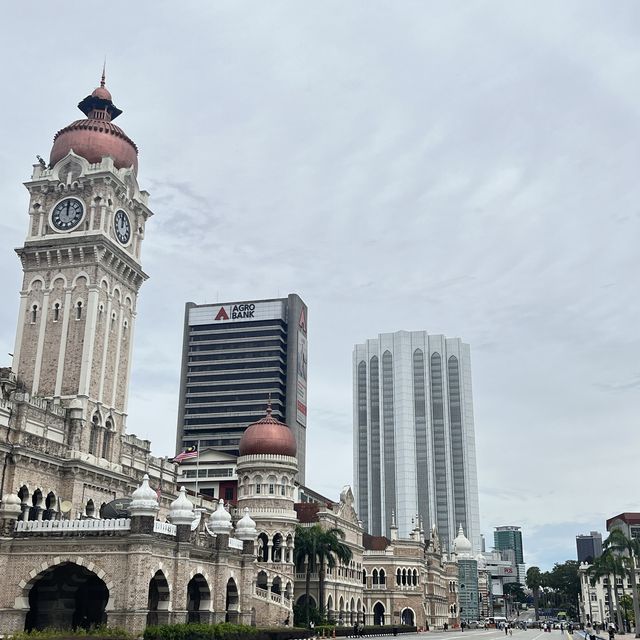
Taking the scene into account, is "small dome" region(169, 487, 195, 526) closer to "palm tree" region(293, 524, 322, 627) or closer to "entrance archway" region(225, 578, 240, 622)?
"entrance archway" region(225, 578, 240, 622)

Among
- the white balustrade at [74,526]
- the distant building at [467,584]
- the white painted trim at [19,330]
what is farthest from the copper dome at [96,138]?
the distant building at [467,584]

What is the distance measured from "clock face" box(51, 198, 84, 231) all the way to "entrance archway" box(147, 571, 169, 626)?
30136mm

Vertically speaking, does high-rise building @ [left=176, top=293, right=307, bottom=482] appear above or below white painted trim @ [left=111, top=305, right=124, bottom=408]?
above

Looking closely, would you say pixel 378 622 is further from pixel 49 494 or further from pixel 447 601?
pixel 49 494

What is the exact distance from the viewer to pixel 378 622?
9575cm

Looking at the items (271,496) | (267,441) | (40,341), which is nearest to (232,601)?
(40,341)

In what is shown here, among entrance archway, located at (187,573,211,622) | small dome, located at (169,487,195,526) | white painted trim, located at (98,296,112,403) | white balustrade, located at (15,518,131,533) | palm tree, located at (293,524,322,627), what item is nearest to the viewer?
white balustrade, located at (15,518,131,533)

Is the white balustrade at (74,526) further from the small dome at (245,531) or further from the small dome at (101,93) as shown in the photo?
the small dome at (101,93)

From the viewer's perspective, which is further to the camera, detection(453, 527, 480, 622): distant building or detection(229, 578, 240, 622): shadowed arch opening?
detection(453, 527, 480, 622): distant building

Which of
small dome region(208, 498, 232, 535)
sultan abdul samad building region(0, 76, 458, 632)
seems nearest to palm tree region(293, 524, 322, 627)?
sultan abdul samad building region(0, 76, 458, 632)

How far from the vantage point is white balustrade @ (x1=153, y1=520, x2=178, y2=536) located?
39594mm

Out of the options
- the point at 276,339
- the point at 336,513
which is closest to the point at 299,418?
the point at 276,339

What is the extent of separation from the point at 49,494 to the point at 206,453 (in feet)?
190

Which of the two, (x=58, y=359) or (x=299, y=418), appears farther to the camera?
(x=299, y=418)
